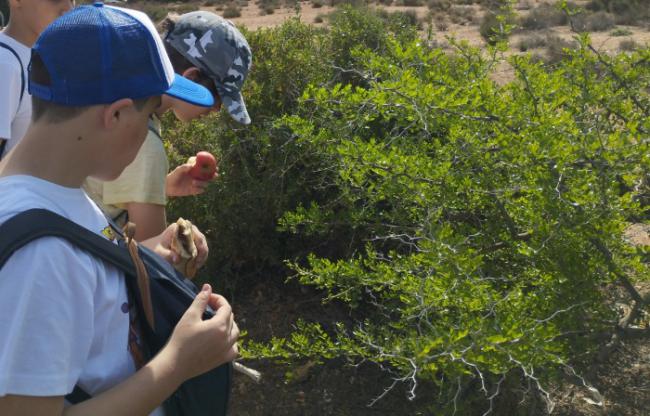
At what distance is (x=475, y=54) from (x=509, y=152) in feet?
A: 2.22

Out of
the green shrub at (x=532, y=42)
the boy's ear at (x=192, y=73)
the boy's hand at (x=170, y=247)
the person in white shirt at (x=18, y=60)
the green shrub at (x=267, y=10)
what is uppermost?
the boy's ear at (x=192, y=73)


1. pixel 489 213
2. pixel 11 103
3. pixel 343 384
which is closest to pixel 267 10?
pixel 343 384

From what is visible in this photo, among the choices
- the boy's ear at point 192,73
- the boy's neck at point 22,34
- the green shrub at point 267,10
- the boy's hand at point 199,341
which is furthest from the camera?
the green shrub at point 267,10

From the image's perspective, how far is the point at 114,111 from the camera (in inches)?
52.4

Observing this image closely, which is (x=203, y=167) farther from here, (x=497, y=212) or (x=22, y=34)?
(x=497, y=212)

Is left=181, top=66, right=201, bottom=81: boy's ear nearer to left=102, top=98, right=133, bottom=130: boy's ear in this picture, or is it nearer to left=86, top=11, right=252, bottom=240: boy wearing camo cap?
left=86, top=11, right=252, bottom=240: boy wearing camo cap

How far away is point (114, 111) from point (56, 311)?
14.0 inches

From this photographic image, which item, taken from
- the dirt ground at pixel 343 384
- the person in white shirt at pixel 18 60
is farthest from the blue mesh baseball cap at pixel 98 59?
the dirt ground at pixel 343 384

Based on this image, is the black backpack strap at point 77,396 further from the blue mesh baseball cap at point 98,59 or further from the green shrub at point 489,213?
the green shrub at point 489,213

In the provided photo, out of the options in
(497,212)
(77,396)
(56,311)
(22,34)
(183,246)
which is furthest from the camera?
(497,212)

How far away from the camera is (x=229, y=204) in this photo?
4121 mm

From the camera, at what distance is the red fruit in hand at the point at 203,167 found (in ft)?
8.02

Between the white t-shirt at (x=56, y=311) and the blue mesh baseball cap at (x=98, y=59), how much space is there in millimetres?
165

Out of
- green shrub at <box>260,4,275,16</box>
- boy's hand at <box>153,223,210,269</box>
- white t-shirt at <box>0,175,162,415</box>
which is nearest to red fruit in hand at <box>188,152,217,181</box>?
boy's hand at <box>153,223,210,269</box>
